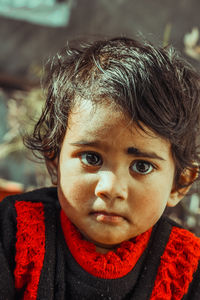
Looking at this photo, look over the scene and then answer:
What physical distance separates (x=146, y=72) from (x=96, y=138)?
0.20 metres

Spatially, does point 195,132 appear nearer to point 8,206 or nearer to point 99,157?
point 99,157

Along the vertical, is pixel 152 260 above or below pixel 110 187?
below

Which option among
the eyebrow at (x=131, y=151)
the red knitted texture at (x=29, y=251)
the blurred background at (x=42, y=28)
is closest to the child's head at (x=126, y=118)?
the eyebrow at (x=131, y=151)

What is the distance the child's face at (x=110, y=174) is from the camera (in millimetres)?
832

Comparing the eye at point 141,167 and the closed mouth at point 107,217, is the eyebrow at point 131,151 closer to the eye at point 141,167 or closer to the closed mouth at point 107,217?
the eye at point 141,167

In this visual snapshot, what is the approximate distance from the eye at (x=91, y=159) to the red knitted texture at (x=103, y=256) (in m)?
0.21

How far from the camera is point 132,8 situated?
2670mm

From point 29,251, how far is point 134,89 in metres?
0.44

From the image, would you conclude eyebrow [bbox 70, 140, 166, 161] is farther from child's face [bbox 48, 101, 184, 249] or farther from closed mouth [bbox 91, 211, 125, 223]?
closed mouth [bbox 91, 211, 125, 223]

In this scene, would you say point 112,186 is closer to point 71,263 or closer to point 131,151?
point 131,151

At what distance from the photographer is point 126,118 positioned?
836 millimetres

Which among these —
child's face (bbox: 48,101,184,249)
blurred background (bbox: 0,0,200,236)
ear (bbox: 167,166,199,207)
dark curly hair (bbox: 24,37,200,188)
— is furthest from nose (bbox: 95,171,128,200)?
blurred background (bbox: 0,0,200,236)

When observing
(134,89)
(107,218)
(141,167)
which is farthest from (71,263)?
(134,89)

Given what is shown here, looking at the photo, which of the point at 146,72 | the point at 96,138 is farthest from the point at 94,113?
the point at 146,72
